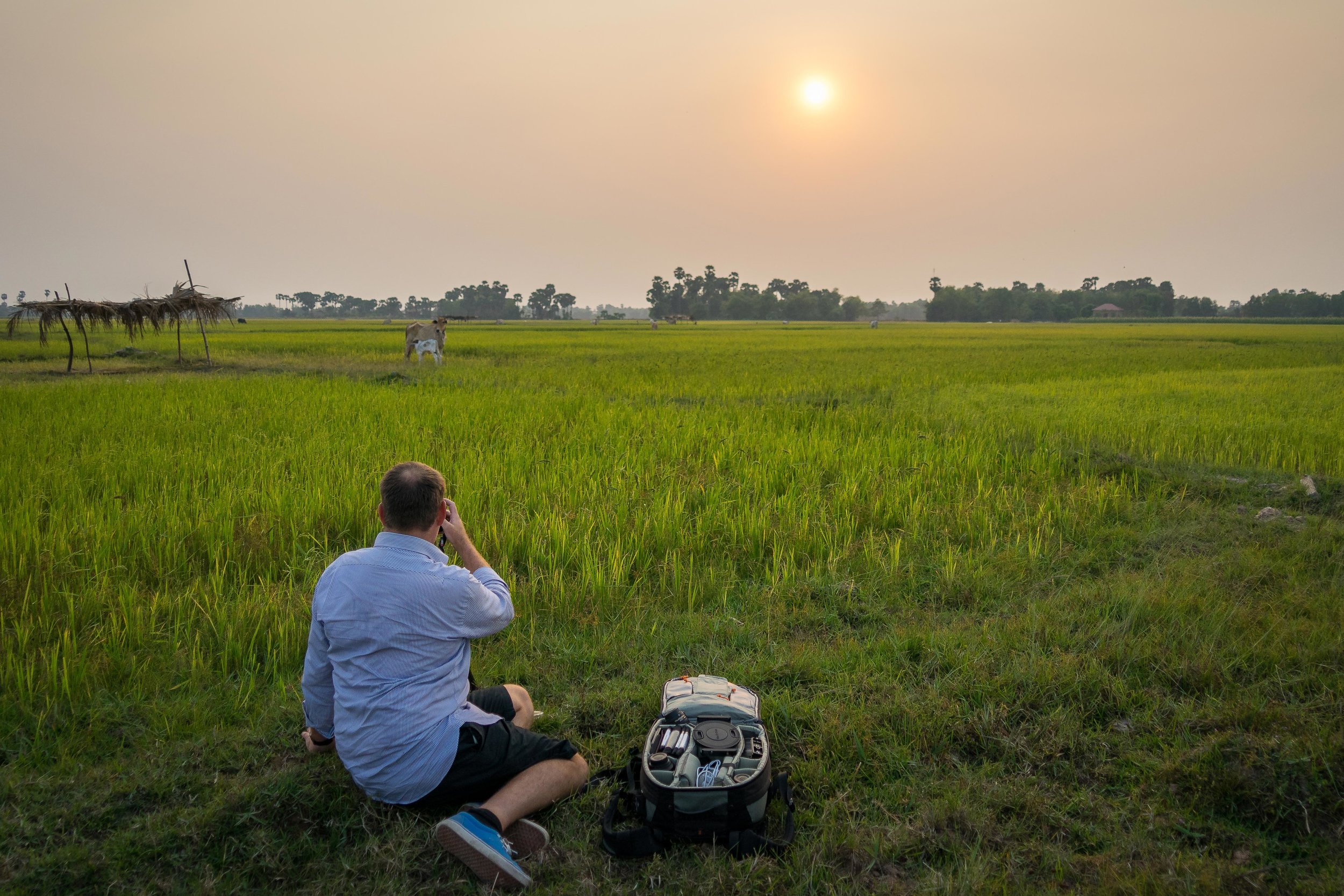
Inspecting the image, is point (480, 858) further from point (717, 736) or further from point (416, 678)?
point (717, 736)

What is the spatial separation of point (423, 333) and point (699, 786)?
54.3 ft

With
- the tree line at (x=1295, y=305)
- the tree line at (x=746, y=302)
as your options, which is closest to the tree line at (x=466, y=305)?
the tree line at (x=746, y=302)

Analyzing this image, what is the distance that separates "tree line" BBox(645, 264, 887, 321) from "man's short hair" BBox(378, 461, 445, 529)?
307ft

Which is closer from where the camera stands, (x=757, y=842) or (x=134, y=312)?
(x=757, y=842)

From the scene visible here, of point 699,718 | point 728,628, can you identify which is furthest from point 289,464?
point 699,718

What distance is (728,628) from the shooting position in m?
3.36

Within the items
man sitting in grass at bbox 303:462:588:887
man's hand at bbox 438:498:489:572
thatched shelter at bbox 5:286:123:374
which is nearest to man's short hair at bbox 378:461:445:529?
man sitting in grass at bbox 303:462:588:887

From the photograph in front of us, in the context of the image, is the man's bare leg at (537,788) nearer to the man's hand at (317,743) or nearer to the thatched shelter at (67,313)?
the man's hand at (317,743)

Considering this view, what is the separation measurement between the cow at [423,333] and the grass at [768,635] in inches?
361

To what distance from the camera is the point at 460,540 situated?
7.40 ft

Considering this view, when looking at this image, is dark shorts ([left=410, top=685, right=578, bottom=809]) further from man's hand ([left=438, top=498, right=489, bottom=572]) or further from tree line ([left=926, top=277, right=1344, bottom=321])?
tree line ([left=926, top=277, right=1344, bottom=321])

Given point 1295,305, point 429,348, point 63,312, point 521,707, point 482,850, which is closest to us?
point 482,850

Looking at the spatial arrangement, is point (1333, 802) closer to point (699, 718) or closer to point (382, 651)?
point (699, 718)

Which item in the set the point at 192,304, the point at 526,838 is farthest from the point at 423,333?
the point at 526,838
